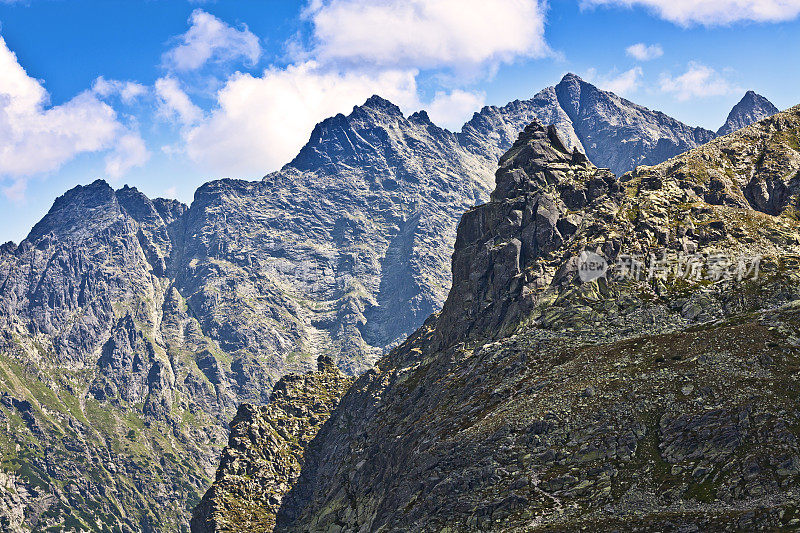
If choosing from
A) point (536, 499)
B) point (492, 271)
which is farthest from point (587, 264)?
point (536, 499)

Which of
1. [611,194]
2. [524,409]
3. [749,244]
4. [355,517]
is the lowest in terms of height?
[355,517]

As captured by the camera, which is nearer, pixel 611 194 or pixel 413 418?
pixel 413 418

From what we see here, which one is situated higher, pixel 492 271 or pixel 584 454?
pixel 492 271

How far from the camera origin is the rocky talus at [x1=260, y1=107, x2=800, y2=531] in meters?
85.4

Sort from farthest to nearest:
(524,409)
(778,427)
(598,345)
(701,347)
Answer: (598,345) < (524,409) < (701,347) < (778,427)

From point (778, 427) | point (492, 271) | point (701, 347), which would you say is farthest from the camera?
point (492, 271)

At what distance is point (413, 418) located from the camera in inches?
5807

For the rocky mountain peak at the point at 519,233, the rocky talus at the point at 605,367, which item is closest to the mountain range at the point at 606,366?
the rocky talus at the point at 605,367

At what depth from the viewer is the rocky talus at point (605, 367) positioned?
85438mm

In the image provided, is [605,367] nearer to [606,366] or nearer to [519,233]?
[606,366]

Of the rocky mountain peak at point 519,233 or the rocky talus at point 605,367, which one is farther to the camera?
the rocky mountain peak at point 519,233

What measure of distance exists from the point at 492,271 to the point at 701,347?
223 feet

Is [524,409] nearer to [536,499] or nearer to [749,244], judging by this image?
[536,499]

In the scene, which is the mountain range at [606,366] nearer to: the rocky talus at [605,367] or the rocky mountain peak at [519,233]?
the rocky talus at [605,367]
